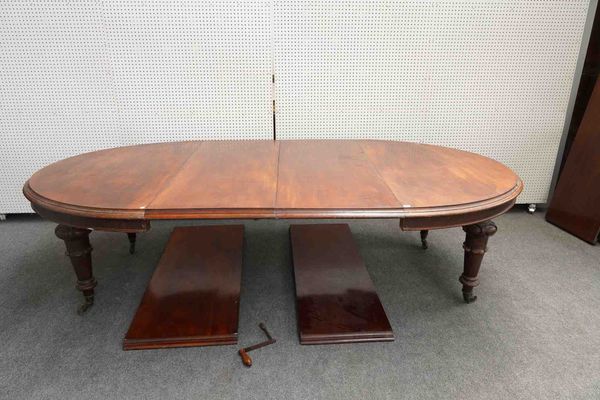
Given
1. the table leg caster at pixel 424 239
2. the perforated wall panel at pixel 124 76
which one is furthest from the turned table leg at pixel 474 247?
the perforated wall panel at pixel 124 76

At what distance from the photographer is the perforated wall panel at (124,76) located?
2338mm

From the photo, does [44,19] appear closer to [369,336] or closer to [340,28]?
[340,28]

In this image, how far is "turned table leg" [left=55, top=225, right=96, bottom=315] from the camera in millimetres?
1549

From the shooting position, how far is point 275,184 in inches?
59.9

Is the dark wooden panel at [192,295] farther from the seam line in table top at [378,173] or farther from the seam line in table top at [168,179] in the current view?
the seam line in table top at [378,173]

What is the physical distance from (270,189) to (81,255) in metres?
0.89

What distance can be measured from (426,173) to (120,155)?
4.96ft

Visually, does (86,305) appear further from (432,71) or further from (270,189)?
(432,71)

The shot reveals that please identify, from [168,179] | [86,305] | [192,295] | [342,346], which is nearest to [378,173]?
[342,346]

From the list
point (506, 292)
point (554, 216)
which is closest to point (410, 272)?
point (506, 292)

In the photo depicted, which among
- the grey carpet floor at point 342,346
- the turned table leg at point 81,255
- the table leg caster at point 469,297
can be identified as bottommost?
the grey carpet floor at point 342,346

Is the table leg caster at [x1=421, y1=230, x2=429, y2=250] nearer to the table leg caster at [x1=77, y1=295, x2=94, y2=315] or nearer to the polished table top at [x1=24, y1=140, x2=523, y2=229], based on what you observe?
the polished table top at [x1=24, y1=140, x2=523, y2=229]

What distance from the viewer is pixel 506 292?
1947mm

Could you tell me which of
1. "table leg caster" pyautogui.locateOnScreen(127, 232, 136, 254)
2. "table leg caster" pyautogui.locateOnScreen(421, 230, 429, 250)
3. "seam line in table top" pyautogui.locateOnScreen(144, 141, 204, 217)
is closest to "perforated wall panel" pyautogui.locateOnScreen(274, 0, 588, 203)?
"table leg caster" pyautogui.locateOnScreen(421, 230, 429, 250)
